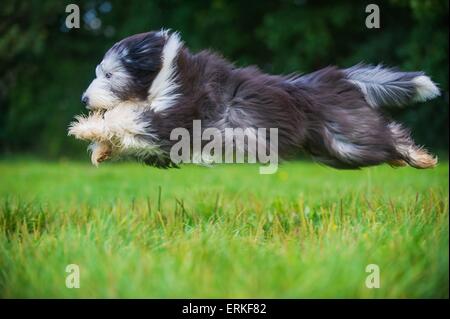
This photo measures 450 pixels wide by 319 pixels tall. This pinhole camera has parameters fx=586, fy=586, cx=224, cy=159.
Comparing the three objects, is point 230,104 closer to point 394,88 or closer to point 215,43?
point 394,88

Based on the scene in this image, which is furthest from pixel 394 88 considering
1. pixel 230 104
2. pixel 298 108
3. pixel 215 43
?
pixel 215 43

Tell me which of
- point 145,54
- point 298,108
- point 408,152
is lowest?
point 408,152

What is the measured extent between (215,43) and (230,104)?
934cm

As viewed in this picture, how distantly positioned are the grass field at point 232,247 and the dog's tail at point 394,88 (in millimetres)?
770

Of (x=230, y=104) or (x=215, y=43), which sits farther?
(x=215, y=43)

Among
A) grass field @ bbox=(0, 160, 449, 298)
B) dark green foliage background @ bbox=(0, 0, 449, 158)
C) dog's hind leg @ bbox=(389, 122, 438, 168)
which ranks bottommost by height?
grass field @ bbox=(0, 160, 449, 298)

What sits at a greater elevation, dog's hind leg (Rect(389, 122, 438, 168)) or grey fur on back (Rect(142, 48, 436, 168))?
grey fur on back (Rect(142, 48, 436, 168))

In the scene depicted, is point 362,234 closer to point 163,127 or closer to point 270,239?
point 270,239

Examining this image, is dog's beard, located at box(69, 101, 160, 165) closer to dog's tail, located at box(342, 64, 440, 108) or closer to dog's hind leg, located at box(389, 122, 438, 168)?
dog's tail, located at box(342, 64, 440, 108)

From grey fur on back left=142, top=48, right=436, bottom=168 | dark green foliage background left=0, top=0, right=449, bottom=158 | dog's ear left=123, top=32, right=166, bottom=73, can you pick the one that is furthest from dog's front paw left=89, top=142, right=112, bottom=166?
dark green foliage background left=0, top=0, right=449, bottom=158

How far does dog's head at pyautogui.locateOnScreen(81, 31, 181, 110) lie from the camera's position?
397cm

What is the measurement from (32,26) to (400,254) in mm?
11659

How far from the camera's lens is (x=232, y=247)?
129 inches

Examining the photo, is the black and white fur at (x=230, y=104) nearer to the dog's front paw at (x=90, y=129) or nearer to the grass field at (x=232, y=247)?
the dog's front paw at (x=90, y=129)
